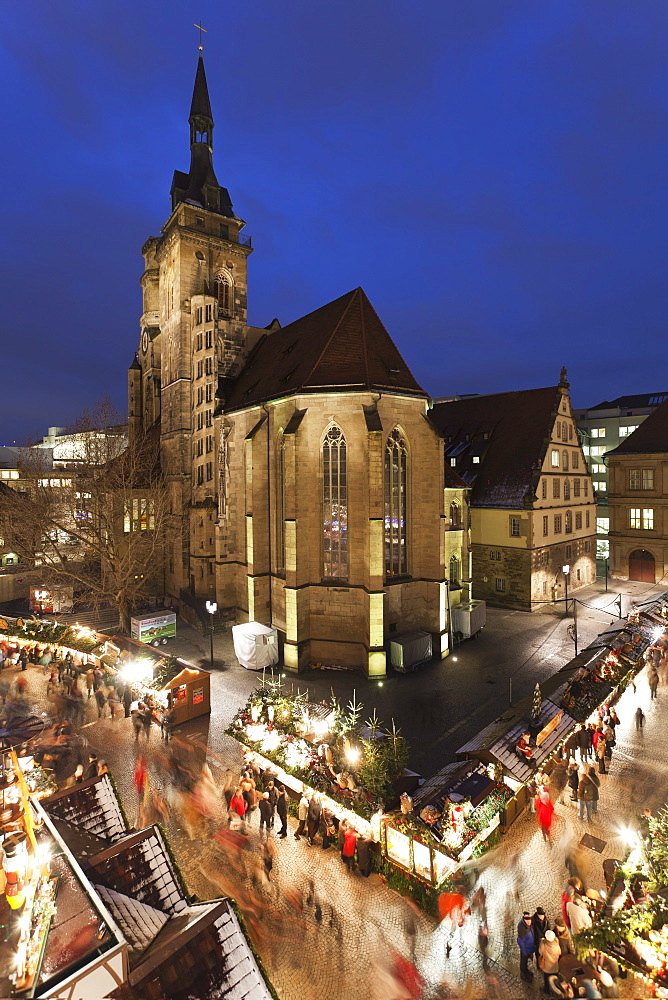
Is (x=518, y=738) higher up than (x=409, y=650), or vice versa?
(x=518, y=738)

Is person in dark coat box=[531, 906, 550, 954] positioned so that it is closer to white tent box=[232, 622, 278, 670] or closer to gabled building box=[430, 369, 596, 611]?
white tent box=[232, 622, 278, 670]

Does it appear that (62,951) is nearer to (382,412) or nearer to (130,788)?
(130,788)

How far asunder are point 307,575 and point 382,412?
787 centimetres

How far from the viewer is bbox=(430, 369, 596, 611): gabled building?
96.1 feet

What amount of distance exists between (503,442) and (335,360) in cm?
1638

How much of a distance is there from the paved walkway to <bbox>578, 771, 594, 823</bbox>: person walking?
0.89ft

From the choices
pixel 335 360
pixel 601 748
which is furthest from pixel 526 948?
pixel 335 360

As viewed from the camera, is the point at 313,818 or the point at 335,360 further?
the point at 335,360

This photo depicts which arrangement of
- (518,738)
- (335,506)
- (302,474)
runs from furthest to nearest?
(335,506) → (302,474) → (518,738)

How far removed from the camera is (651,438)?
1464 inches

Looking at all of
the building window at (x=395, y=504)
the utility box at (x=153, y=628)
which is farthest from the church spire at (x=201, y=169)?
the utility box at (x=153, y=628)

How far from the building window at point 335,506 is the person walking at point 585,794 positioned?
11.7 m

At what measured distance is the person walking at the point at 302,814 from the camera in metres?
10.3

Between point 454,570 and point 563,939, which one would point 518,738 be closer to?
point 563,939
